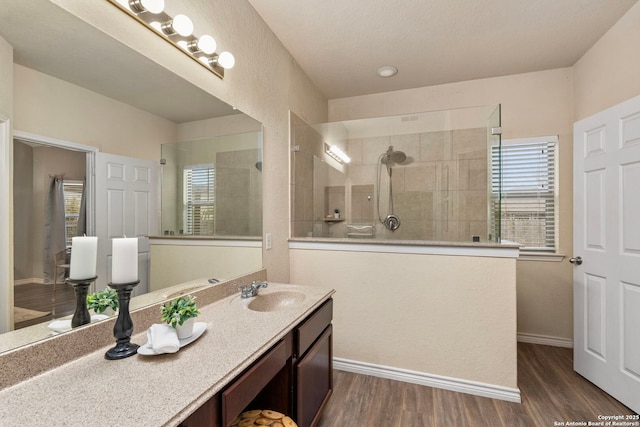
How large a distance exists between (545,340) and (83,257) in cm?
365

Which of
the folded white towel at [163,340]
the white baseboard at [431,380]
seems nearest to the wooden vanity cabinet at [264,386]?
the folded white towel at [163,340]

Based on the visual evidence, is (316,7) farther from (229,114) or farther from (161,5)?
(161,5)

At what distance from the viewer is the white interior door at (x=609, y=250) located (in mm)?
1845

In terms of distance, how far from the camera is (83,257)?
979mm

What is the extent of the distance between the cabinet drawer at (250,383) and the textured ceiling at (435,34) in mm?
2044

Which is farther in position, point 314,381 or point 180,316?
point 314,381

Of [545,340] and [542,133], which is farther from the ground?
[542,133]

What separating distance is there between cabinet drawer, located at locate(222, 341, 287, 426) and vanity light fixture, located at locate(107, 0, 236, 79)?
4.56ft

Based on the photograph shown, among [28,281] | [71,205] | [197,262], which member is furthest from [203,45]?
[28,281]

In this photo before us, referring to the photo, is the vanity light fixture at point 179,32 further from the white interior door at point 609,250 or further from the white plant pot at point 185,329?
the white interior door at point 609,250

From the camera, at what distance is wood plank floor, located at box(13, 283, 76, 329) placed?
86 cm

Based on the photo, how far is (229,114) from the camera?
174 centimetres

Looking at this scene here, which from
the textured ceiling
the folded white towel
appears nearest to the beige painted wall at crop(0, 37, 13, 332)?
the folded white towel

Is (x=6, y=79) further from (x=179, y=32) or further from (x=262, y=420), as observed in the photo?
(x=262, y=420)
